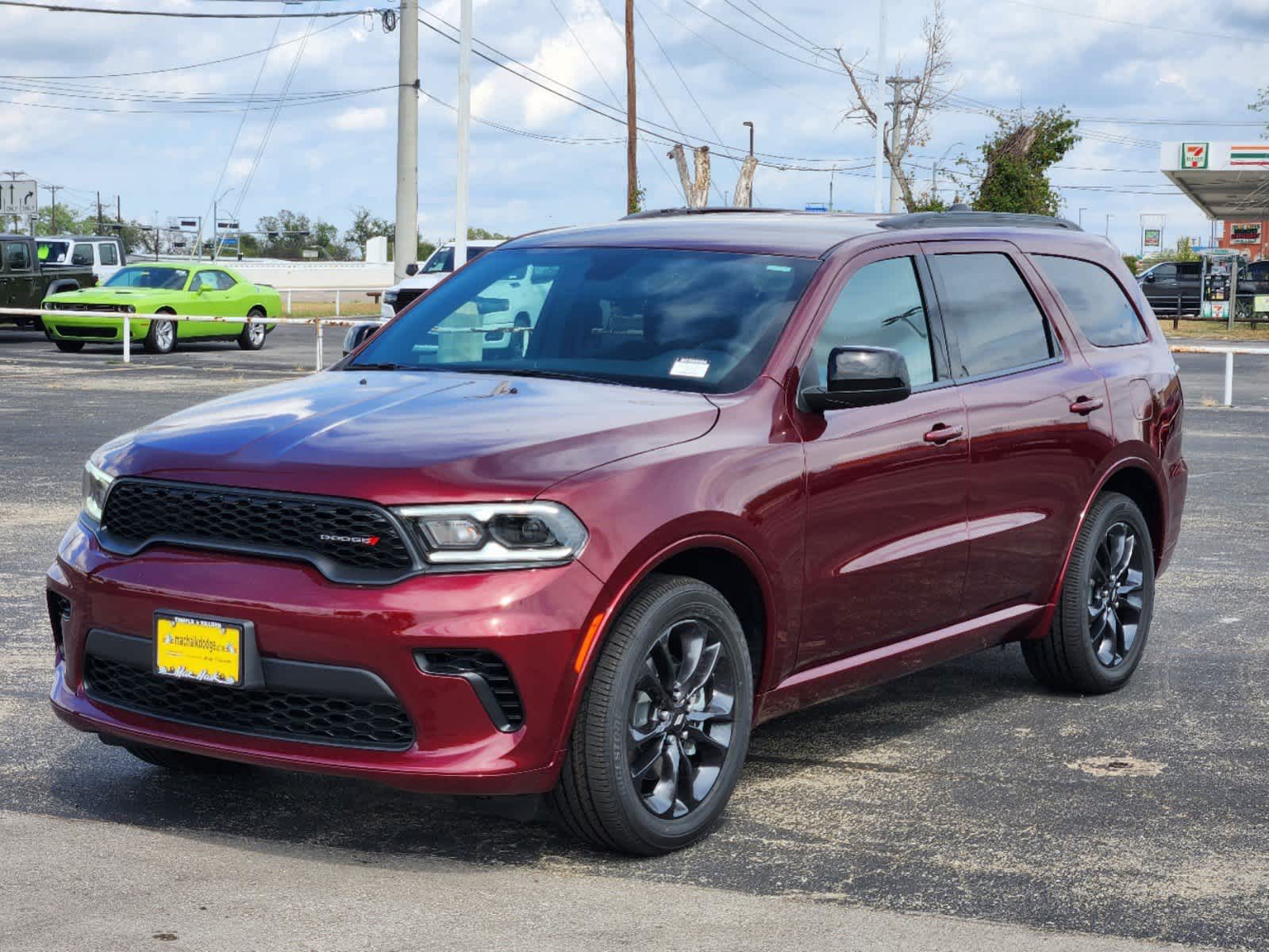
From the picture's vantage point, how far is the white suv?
26.8 m

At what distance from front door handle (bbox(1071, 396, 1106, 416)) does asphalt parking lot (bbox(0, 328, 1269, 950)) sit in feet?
3.71

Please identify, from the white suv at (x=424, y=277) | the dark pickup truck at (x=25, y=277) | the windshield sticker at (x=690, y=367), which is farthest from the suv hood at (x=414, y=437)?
the dark pickup truck at (x=25, y=277)

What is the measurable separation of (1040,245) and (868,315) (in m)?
1.47

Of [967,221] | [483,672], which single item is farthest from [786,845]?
[967,221]

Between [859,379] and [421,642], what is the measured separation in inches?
64.8

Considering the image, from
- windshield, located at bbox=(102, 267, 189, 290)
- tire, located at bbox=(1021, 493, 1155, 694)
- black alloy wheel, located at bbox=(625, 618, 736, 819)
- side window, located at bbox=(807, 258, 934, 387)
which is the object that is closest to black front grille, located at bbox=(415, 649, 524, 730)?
black alloy wheel, located at bbox=(625, 618, 736, 819)

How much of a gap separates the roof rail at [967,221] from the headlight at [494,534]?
2169mm

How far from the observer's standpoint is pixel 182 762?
5.49 meters

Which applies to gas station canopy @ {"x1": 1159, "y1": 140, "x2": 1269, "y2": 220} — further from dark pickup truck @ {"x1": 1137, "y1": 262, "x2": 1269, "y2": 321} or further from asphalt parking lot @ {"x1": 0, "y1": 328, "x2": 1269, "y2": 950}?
asphalt parking lot @ {"x1": 0, "y1": 328, "x2": 1269, "y2": 950}

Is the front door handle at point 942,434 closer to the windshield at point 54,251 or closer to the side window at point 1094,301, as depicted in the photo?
the side window at point 1094,301

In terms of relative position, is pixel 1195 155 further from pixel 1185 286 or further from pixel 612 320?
pixel 612 320

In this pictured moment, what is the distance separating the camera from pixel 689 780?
4906 millimetres

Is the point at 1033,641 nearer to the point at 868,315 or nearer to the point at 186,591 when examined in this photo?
the point at 868,315

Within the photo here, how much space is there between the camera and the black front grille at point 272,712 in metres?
4.46
